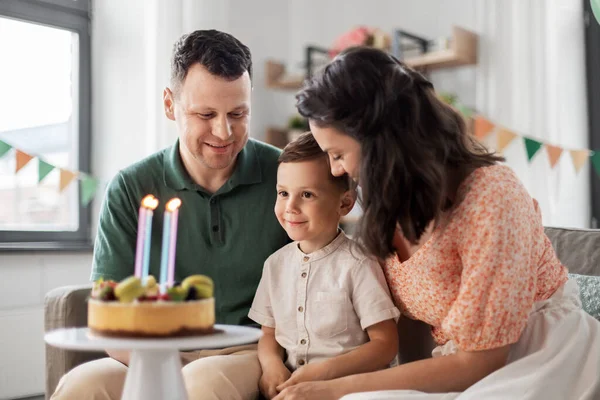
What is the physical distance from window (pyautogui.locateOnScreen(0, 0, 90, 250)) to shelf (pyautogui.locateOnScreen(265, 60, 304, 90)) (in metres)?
1.07

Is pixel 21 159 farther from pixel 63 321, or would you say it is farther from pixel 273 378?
pixel 273 378

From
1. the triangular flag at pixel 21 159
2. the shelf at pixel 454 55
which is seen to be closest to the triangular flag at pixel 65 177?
the triangular flag at pixel 21 159

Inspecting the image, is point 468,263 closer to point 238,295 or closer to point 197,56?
point 238,295

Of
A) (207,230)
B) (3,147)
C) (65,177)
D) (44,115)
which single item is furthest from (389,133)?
(44,115)

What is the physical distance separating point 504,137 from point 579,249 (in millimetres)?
1364

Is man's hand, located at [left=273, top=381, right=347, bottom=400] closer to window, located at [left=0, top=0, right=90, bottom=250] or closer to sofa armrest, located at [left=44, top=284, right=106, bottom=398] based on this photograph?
sofa armrest, located at [left=44, top=284, right=106, bottom=398]

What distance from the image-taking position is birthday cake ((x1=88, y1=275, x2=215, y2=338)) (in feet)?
3.64

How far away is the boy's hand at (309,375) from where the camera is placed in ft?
4.99

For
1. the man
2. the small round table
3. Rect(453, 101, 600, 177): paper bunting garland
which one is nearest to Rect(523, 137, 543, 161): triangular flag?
Rect(453, 101, 600, 177): paper bunting garland

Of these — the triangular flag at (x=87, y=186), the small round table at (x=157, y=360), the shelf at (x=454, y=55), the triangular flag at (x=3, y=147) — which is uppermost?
the shelf at (x=454, y=55)

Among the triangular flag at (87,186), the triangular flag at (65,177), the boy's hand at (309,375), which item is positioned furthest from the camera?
the triangular flag at (87,186)

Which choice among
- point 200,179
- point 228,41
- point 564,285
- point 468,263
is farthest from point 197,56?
point 564,285

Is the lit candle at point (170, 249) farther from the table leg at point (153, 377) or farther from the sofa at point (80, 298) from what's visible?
the sofa at point (80, 298)

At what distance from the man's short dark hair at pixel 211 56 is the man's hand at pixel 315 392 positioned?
827 mm
